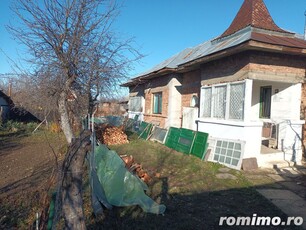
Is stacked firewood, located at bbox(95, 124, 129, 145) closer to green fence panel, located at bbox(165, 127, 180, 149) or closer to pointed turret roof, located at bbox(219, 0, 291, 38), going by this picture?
green fence panel, located at bbox(165, 127, 180, 149)

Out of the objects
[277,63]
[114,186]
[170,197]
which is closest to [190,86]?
[277,63]

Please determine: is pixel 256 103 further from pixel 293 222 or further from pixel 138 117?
pixel 138 117

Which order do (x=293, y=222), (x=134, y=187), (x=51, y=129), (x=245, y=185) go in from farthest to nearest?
(x=51, y=129)
(x=245, y=185)
(x=134, y=187)
(x=293, y=222)

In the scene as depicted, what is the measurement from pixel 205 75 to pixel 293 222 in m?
6.54

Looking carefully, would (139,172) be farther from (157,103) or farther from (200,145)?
(157,103)

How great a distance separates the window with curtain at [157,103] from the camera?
14.1 m

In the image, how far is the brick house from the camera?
7168 mm

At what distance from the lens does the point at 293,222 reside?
12.9 ft

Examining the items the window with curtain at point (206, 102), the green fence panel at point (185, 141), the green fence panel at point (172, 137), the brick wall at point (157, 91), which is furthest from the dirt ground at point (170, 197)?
the brick wall at point (157, 91)

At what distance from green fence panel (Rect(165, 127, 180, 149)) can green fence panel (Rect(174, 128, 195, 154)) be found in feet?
0.80

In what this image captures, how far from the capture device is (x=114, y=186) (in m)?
4.34

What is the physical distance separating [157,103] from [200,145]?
Result: 22.1 feet

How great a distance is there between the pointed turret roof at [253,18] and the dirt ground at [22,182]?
24.9ft

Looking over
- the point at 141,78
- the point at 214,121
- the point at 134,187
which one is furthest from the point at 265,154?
the point at 141,78
